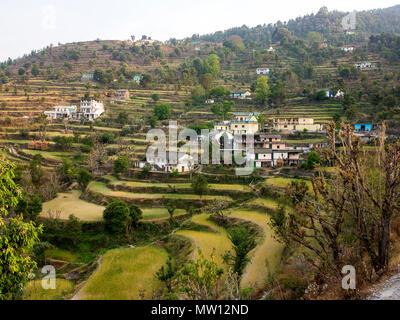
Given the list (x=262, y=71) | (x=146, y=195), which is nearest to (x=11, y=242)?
(x=146, y=195)

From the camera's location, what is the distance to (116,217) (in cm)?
2344

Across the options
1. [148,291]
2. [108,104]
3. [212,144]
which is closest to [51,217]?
[148,291]

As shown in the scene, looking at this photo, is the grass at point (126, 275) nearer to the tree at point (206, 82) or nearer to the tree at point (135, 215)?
the tree at point (135, 215)

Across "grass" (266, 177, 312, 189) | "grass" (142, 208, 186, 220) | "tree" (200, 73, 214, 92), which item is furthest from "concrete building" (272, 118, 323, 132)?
"tree" (200, 73, 214, 92)

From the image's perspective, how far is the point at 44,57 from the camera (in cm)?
10394

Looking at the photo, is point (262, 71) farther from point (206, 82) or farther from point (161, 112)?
point (161, 112)

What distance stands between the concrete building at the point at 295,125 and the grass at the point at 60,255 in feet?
107

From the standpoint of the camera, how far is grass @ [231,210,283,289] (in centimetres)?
1539

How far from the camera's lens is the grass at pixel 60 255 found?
22000mm

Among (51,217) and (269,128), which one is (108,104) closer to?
(269,128)

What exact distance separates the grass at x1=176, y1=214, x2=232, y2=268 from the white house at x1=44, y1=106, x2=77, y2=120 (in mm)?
38737

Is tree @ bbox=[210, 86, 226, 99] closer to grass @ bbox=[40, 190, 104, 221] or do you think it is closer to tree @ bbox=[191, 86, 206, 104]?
tree @ bbox=[191, 86, 206, 104]
